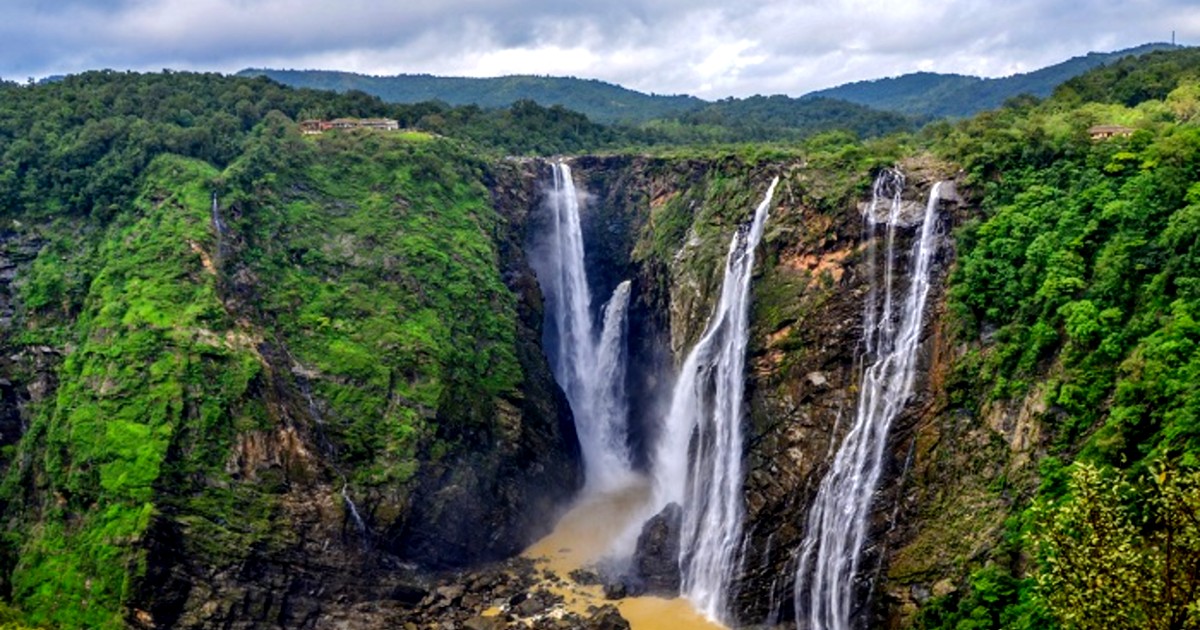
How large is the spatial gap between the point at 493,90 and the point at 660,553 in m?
100

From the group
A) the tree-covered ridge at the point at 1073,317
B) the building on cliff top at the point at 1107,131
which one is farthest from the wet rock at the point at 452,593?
the building on cliff top at the point at 1107,131

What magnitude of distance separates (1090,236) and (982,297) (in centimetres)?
311

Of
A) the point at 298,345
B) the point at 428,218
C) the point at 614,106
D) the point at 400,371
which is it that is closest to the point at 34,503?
the point at 298,345

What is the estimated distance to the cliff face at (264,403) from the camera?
30.4 m

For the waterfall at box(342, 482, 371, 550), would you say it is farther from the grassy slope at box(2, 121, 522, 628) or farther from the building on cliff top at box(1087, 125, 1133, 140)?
the building on cliff top at box(1087, 125, 1133, 140)

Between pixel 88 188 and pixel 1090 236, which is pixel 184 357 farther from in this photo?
pixel 1090 236

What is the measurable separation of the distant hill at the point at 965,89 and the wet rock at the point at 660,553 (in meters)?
67.0

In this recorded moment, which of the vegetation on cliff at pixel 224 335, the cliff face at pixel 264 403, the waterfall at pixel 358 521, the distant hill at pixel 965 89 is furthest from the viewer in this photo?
the distant hill at pixel 965 89

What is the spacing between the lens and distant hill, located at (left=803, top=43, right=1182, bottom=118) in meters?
105

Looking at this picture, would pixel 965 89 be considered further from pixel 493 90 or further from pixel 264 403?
pixel 264 403

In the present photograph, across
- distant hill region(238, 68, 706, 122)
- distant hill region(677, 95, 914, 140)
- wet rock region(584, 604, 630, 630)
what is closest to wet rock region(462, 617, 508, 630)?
wet rock region(584, 604, 630, 630)

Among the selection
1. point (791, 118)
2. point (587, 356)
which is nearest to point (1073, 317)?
point (587, 356)

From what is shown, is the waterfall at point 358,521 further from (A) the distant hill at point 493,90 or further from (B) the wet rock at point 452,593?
(A) the distant hill at point 493,90

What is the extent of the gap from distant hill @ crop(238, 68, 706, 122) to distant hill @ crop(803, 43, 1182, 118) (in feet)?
94.2
